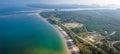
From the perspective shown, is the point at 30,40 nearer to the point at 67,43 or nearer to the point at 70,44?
the point at 67,43

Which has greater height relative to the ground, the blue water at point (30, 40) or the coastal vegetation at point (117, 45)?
the blue water at point (30, 40)

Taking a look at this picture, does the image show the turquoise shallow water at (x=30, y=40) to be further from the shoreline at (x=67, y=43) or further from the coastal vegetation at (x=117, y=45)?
the coastal vegetation at (x=117, y=45)

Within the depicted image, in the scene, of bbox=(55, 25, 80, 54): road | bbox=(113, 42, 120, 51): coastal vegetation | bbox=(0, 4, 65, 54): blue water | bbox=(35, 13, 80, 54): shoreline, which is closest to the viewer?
bbox=(0, 4, 65, 54): blue water

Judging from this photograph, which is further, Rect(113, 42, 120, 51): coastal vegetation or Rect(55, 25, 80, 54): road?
Rect(113, 42, 120, 51): coastal vegetation

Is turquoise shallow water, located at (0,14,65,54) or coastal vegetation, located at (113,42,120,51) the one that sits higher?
turquoise shallow water, located at (0,14,65,54)

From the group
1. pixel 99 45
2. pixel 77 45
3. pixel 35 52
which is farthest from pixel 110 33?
pixel 35 52

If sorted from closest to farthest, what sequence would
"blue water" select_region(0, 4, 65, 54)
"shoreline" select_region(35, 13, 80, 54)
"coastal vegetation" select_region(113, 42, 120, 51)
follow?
"blue water" select_region(0, 4, 65, 54)
"shoreline" select_region(35, 13, 80, 54)
"coastal vegetation" select_region(113, 42, 120, 51)

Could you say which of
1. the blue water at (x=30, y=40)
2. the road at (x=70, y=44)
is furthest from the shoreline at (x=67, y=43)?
the blue water at (x=30, y=40)

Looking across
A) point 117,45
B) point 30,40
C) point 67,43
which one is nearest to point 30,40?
point 30,40

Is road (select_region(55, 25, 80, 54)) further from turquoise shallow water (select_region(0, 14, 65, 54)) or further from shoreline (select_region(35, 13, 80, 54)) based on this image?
turquoise shallow water (select_region(0, 14, 65, 54))

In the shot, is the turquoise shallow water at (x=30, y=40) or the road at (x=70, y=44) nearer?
the turquoise shallow water at (x=30, y=40)

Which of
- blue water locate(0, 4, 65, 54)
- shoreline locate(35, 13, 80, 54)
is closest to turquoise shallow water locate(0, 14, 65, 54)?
blue water locate(0, 4, 65, 54)

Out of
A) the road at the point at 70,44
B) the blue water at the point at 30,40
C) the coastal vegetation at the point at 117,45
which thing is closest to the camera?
the blue water at the point at 30,40
